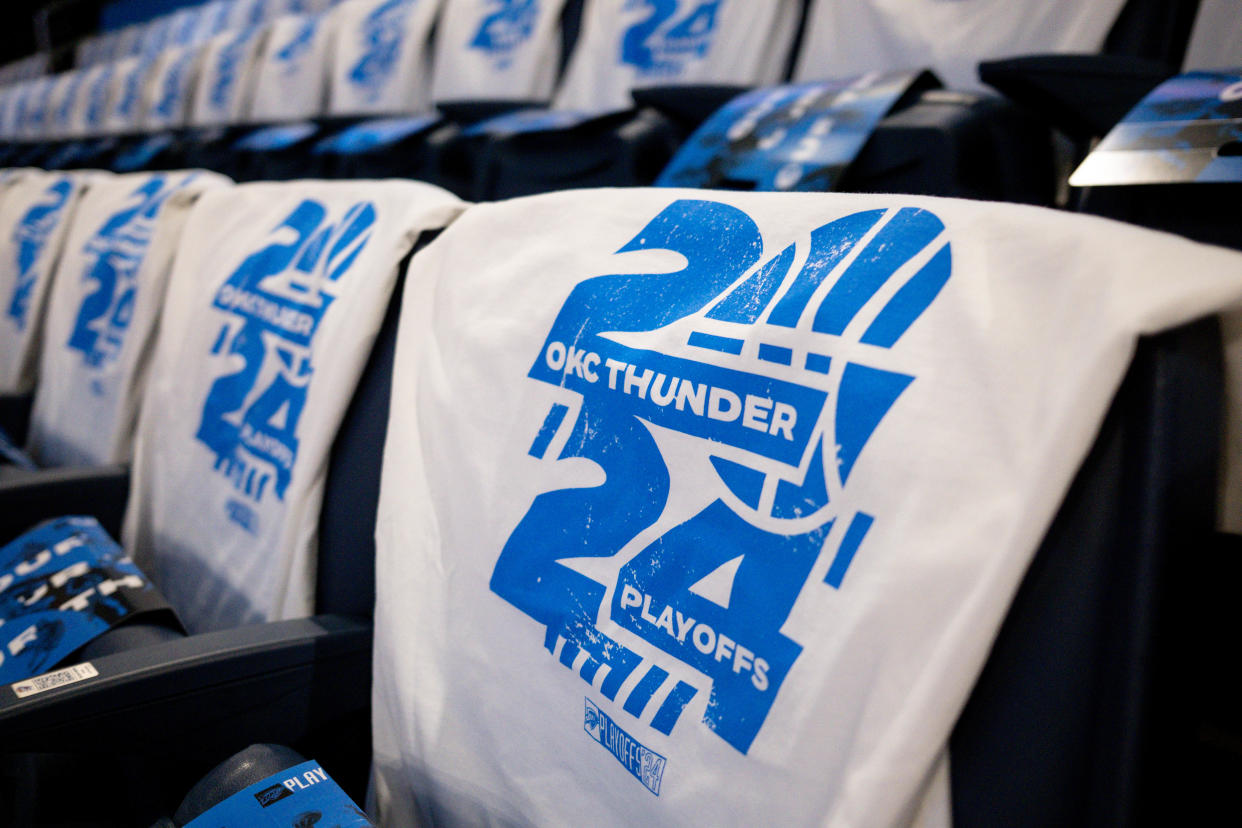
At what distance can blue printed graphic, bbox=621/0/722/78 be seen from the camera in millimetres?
1740

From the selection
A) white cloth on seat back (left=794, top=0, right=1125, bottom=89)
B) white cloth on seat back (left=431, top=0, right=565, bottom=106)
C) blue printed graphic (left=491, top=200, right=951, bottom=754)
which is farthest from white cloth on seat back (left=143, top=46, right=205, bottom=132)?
blue printed graphic (left=491, top=200, right=951, bottom=754)

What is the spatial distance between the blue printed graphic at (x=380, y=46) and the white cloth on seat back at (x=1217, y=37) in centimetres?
211

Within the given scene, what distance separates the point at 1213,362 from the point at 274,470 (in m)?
0.71

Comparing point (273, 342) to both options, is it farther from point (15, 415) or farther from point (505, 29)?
point (505, 29)

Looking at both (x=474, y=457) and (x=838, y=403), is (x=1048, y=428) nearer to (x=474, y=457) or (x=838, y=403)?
(x=838, y=403)

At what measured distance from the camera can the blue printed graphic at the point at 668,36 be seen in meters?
1.74

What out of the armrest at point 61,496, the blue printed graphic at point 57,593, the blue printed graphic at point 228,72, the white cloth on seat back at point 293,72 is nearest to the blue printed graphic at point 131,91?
the blue printed graphic at point 228,72

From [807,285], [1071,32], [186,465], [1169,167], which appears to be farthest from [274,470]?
[1071,32]

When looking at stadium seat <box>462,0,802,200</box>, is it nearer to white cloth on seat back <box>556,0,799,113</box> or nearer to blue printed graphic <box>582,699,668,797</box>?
white cloth on seat back <box>556,0,799,113</box>

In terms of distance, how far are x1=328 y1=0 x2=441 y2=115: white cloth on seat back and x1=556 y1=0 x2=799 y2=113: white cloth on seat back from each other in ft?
2.07

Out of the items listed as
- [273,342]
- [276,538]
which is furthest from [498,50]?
[276,538]

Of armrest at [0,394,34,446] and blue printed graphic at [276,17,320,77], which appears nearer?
armrest at [0,394,34,446]

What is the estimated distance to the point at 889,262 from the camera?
0.38 m

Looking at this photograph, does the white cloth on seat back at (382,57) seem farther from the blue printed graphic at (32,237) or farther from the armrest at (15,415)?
the armrest at (15,415)
